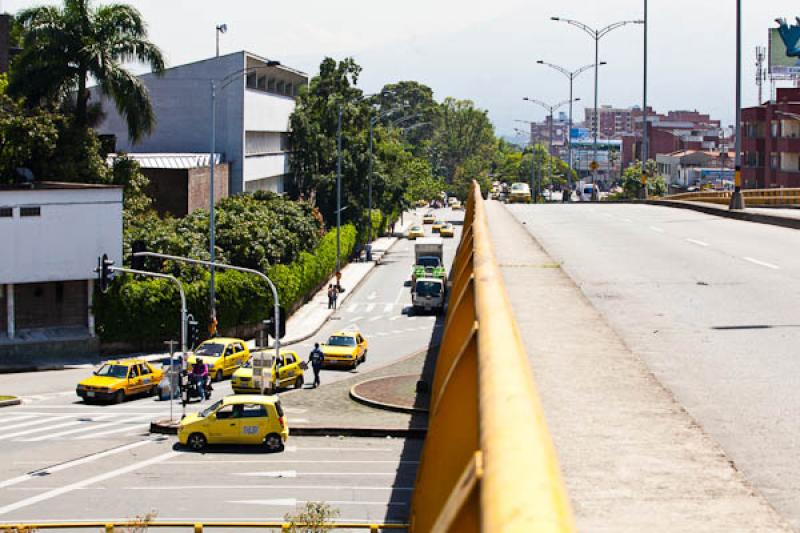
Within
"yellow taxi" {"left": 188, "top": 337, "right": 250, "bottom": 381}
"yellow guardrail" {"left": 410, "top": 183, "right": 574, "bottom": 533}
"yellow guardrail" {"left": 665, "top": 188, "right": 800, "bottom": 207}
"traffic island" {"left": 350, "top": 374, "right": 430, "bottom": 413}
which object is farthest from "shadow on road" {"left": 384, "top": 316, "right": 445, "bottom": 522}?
"yellow guardrail" {"left": 665, "top": 188, "right": 800, "bottom": 207}

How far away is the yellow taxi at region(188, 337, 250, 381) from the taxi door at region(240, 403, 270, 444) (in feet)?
48.9

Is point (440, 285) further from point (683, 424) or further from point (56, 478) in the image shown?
point (683, 424)

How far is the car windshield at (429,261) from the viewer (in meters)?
80.6

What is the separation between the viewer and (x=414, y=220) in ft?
541

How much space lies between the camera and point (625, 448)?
7883 mm

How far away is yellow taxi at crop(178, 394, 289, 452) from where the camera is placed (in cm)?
3431

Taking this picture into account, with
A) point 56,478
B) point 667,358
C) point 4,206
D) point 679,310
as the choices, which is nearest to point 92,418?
point 56,478

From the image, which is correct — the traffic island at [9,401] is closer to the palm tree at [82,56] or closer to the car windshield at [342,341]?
the car windshield at [342,341]

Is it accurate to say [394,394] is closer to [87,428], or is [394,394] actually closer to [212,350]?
[87,428]

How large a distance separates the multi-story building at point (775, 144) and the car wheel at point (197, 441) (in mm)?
84745

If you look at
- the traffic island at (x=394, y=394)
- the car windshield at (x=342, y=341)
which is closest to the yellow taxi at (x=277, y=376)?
the traffic island at (x=394, y=394)

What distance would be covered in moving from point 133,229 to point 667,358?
5079 cm

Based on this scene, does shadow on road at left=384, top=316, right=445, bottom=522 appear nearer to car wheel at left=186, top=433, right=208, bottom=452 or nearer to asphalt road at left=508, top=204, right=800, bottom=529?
car wheel at left=186, top=433, right=208, bottom=452

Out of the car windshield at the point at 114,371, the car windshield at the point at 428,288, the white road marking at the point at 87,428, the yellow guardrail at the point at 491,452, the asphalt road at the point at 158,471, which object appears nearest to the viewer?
the yellow guardrail at the point at 491,452
